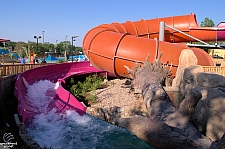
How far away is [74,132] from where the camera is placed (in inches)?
204

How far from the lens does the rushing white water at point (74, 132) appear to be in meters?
4.55

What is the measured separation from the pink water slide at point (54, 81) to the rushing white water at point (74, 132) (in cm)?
23

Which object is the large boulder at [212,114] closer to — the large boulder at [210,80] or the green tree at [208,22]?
the large boulder at [210,80]

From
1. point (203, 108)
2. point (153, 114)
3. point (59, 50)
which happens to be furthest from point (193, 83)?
point (59, 50)

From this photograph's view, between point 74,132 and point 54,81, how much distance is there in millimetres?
4365

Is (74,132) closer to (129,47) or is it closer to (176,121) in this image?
(129,47)

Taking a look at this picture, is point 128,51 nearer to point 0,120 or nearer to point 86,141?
point 86,141

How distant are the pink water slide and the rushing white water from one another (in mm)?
234

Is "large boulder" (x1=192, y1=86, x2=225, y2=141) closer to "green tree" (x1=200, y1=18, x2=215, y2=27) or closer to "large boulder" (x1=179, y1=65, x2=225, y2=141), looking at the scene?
"large boulder" (x1=179, y1=65, x2=225, y2=141)

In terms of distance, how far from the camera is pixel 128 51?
20.7 feet

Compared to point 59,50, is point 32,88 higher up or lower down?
lower down

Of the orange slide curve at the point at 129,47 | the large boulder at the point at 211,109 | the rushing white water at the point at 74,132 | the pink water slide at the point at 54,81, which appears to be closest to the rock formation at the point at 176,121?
the large boulder at the point at 211,109

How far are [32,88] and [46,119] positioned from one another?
220cm

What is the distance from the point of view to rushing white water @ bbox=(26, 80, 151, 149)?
4547mm
